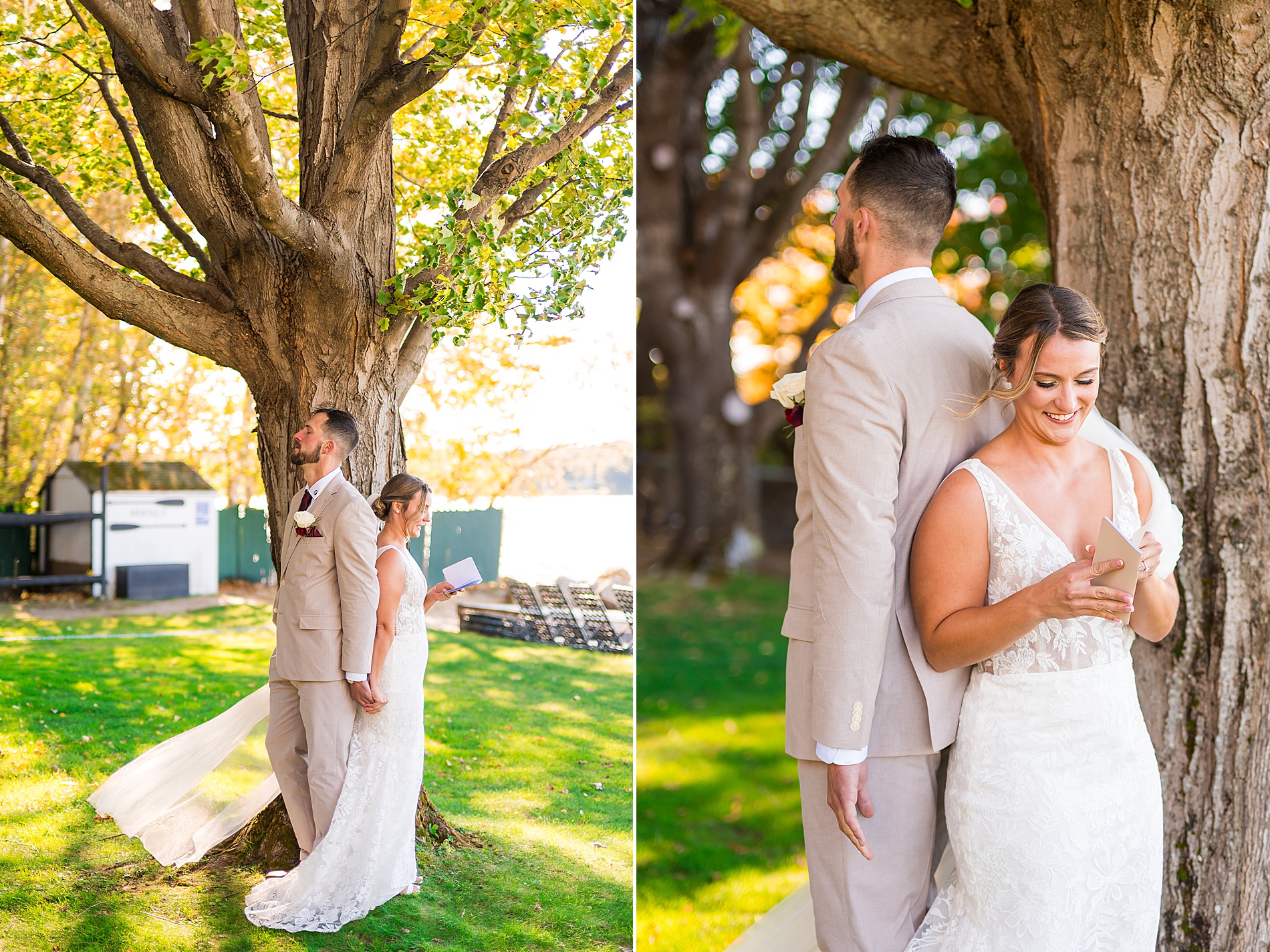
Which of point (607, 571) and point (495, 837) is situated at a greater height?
point (607, 571)

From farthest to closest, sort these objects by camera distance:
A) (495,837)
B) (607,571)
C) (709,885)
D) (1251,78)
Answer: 1. (709,885)
2. (607,571)
3. (495,837)
4. (1251,78)

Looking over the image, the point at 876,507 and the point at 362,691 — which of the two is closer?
the point at 876,507

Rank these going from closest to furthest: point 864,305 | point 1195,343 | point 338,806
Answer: point 864,305, point 338,806, point 1195,343

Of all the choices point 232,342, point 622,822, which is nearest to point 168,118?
point 232,342

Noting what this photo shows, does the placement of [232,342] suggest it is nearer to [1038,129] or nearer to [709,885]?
[1038,129]

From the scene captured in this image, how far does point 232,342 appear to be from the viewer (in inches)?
101

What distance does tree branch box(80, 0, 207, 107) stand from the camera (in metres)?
2.34

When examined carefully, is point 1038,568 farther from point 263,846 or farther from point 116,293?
point 116,293

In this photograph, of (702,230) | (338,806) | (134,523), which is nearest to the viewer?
(134,523)

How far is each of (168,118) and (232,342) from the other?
585 mm

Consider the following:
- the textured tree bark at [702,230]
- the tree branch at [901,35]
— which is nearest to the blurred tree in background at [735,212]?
the textured tree bark at [702,230]

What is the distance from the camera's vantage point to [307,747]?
265 centimetres

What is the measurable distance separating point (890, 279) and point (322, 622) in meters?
1.71

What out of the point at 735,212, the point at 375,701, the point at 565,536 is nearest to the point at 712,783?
the point at 565,536
